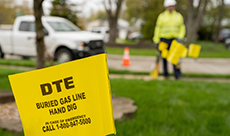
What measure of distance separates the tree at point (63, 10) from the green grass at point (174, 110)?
16.9 m

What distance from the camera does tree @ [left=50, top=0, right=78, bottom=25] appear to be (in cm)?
2141

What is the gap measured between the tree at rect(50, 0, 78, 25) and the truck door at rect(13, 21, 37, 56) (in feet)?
35.5

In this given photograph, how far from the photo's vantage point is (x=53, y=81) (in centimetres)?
186

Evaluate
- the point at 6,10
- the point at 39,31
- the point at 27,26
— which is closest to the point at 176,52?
the point at 39,31

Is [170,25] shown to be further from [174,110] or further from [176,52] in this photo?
[174,110]

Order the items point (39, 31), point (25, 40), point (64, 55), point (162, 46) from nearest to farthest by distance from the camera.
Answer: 1. point (39, 31)
2. point (162, 46)
3. point (64, 55)
4. point (25, 40)

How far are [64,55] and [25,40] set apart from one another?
2009 mm

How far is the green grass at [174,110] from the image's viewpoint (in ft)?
11.0

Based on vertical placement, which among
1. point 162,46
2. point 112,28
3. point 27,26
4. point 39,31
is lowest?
point 112,28

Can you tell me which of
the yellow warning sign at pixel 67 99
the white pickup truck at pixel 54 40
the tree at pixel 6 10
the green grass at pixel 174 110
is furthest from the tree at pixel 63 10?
the tree at pixel 6 10

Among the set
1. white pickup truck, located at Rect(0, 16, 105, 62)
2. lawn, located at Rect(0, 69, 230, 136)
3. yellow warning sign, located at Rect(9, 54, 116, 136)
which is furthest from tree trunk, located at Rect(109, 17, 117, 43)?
yellow warning sign, located at Rect(9, 54, 116, 136)

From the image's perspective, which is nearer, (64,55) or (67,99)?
(67,99)

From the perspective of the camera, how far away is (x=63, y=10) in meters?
21.6

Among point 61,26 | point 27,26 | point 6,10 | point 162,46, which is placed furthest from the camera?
point 6,10
